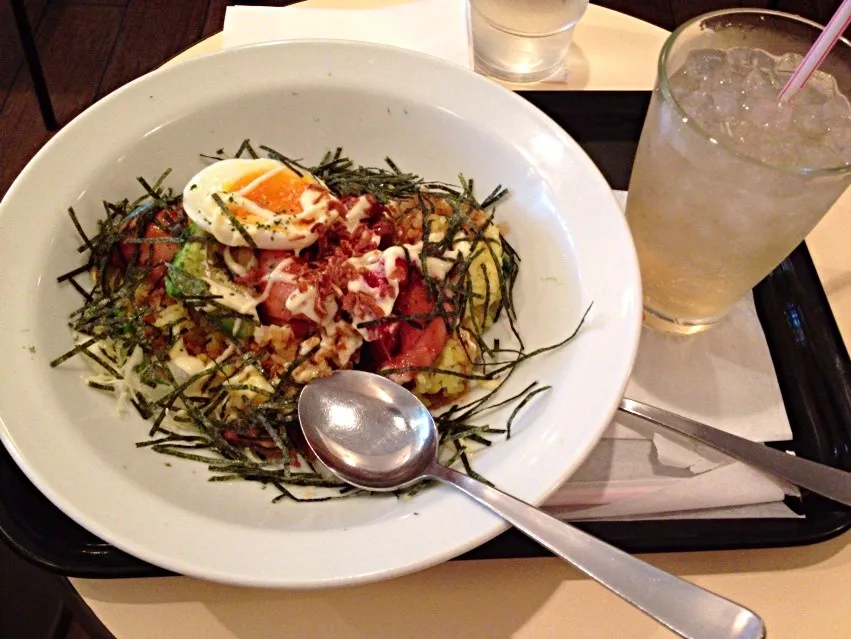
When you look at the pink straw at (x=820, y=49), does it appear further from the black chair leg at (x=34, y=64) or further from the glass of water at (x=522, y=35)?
the black chair leg at (x=34, y=64)

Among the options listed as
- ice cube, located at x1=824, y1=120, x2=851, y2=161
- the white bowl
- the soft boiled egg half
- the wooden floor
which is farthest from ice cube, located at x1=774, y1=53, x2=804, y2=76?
the wooden floor

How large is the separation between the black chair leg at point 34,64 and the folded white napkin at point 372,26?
1.24 m

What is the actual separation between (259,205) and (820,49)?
2.89 feet

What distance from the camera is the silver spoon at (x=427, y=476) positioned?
2.61 ft

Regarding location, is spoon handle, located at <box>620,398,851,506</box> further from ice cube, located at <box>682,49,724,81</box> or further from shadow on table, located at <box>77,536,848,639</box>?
ice cube, located at <box>682,49,724,81</box>

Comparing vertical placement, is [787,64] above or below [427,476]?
above

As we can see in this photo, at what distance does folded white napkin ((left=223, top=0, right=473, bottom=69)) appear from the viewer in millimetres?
1622

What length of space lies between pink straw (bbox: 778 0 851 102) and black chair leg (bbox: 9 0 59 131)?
7.89 ft

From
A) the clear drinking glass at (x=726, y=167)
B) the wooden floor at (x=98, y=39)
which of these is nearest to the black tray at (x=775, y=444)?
the clear drinking glass at (x=726, y=167)

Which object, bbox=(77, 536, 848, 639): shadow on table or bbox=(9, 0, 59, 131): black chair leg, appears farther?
bbox=(9, 0, 59, 131): black chair leg

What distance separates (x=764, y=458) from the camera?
106 cm

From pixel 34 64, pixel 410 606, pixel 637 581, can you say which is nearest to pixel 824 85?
pixel 637 581

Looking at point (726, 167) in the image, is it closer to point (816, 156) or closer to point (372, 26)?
point (816, 156)

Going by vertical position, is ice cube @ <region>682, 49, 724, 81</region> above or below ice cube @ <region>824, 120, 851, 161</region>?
above
